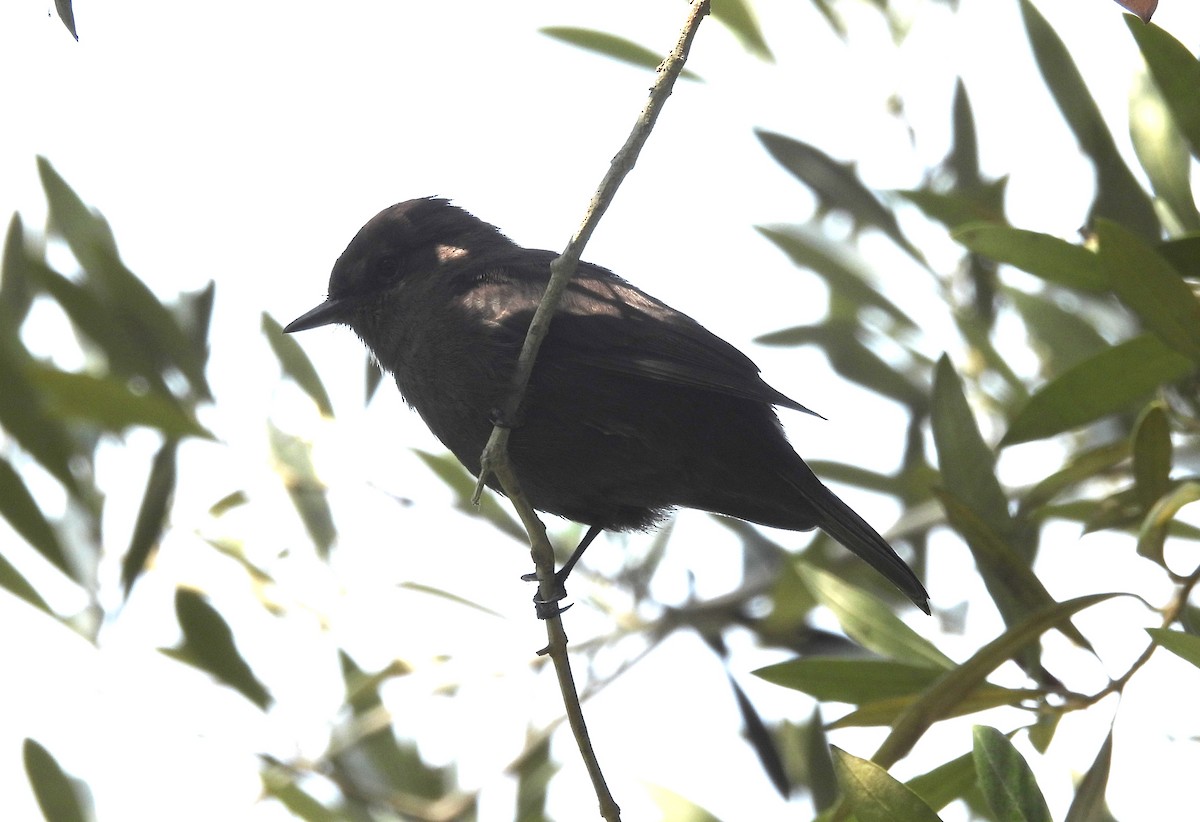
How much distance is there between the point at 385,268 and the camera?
4988mm

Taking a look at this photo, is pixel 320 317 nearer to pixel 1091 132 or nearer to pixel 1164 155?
pixel 1091 132

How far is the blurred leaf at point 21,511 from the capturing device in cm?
377

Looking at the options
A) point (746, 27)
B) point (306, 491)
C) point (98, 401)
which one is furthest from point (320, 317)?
point (746, 27)

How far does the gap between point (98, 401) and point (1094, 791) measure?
9.96 feet

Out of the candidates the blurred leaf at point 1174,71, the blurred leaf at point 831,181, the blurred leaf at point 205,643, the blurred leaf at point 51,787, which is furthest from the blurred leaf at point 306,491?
the blurred leaf at point 1174,71

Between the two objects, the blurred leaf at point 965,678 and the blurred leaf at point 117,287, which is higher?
the blurred leaf at point 117,287

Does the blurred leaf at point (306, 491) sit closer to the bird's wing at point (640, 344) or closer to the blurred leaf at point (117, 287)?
the blurred leaf at point (117, 287)

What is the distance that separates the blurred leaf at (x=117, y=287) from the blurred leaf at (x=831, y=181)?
2.10m

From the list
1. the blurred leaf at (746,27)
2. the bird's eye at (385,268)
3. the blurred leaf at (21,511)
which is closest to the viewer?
the blurred leaf at (21,511)

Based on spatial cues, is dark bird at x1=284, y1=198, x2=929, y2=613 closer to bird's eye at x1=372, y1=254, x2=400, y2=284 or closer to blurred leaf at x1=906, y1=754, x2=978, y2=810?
bird's eye at x1=372, y1=254, x2=400, y2=284

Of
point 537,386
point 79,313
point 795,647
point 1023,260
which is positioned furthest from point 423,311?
point 1023,260

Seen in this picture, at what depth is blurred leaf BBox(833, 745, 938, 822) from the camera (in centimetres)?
228

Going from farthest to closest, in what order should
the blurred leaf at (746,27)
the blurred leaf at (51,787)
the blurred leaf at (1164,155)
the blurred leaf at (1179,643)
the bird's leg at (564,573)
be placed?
the blurred leaf at (746,27) → the bird's leg at (564,573) → the blurred leaf at (51,787) → the blurred leaf at (1164,155) → the blurred leaf at (1179,643)

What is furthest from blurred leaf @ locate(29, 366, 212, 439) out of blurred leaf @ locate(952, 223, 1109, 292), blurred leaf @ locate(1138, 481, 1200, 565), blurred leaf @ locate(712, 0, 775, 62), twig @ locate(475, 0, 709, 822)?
blurred leaf @ locate(1138, 481, 1200, 565)
